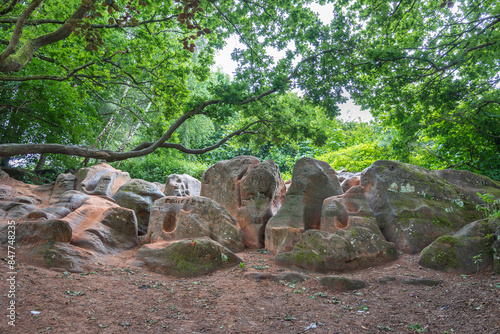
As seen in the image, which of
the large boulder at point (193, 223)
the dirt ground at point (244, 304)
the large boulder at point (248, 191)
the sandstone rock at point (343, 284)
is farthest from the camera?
the large boulder at point (248, 191)

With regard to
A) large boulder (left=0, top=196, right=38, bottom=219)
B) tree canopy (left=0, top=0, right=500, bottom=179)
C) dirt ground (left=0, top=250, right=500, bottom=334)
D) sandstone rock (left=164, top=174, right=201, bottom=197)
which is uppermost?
tree canopy (left=0, top=0, right=500, bottom=179)

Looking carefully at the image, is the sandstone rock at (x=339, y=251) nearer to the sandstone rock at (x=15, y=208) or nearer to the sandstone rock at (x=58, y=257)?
the sandstone rock at (x=58, y=257)

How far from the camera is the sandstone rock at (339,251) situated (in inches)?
211

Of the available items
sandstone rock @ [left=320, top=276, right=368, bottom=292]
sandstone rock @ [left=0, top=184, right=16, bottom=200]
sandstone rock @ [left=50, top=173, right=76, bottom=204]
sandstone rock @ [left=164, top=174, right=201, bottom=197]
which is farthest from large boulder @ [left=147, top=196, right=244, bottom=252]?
sandstone rock @ [left=50, top=173, right=76, bottom=204]

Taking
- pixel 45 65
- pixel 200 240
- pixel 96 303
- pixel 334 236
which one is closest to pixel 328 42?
pixel 334 236

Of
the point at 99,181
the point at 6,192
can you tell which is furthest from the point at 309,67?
the point at 6,192

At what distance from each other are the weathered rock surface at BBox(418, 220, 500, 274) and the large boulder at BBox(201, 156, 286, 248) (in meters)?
→ 3.59

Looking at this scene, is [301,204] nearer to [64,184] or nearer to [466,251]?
[466,251]

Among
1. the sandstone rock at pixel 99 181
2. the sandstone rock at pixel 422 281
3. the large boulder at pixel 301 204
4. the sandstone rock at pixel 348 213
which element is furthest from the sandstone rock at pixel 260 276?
the sandstone rock at pixel 99 181

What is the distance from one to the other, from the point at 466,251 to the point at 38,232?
713 cm

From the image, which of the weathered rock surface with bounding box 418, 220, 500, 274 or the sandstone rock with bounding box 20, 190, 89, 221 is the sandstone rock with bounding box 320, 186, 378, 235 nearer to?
the weathered rock surface with bounding box 418, 220, 500, 274

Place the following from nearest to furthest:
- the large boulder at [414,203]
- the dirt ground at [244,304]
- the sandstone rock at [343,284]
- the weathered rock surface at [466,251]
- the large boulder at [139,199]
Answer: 1. the dirt ground at [244,304]
2. the sandstone rock at [343,284]
3. the weathered rock surface at [466,251]
4. the large boulder at [414,203]
5. the large boulder at [139,199]

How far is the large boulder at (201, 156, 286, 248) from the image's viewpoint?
24.8 ft

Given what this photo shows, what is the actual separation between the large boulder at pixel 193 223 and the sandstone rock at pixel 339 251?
4.91 feet
